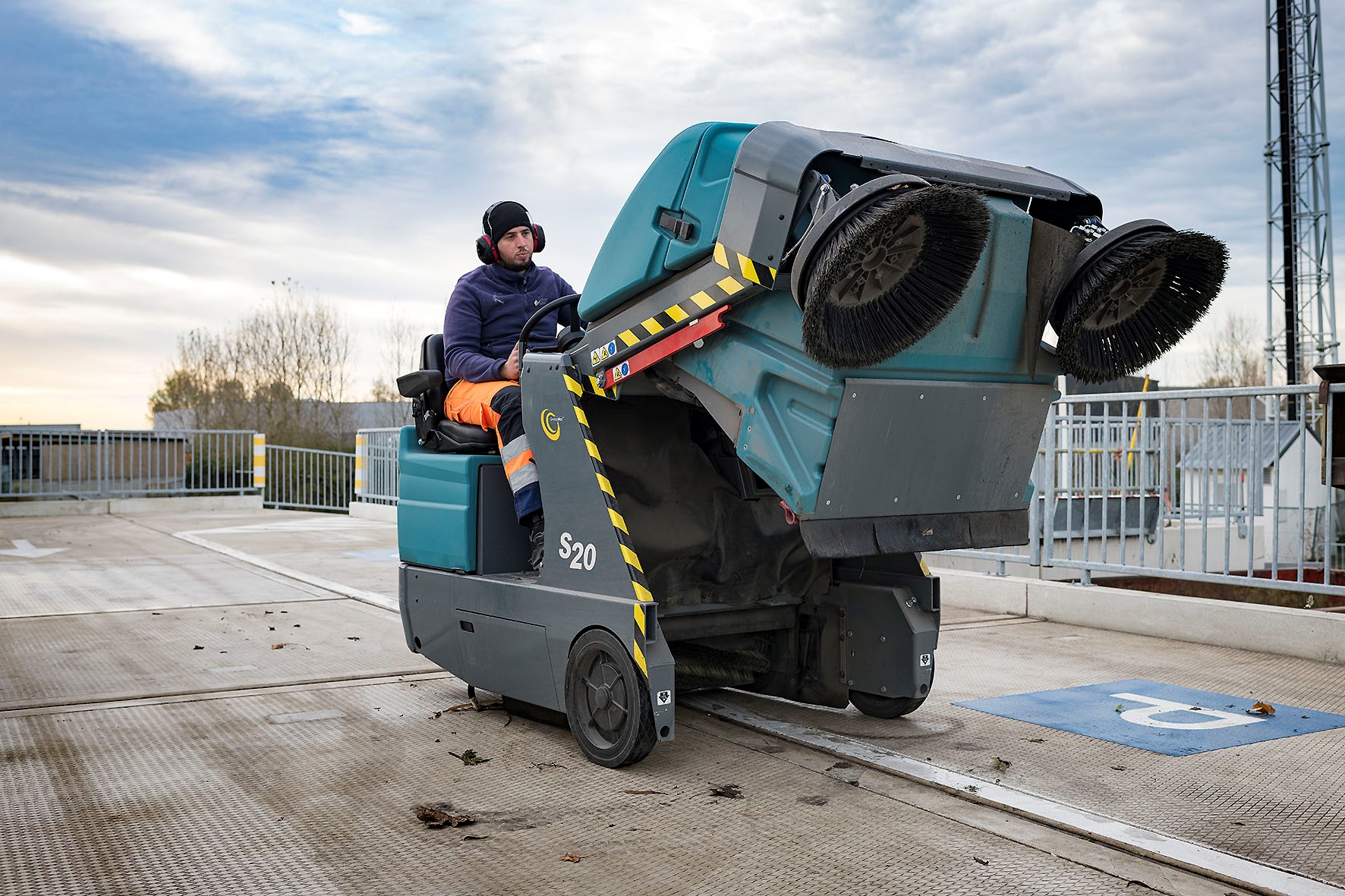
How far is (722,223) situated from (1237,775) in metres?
2.54

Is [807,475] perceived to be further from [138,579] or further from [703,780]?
[138,579]

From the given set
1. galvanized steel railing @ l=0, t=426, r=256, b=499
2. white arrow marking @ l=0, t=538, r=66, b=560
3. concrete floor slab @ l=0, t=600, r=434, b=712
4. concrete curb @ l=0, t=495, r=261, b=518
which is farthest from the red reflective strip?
galvanized steel railing @ l=0, t=426, r=256, b=499

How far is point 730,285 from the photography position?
3.31 meters

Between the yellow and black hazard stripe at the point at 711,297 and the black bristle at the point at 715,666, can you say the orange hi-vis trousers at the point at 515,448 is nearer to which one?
A: the yellow and black hazard stripe at the point at 711,297

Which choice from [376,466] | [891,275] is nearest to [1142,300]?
[891,275]

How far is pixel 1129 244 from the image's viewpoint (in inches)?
131

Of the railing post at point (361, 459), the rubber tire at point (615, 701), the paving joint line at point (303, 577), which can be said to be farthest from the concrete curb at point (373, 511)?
the rubber tire at point (615, 701)

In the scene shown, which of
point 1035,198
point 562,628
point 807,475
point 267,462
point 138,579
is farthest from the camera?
point 267,462

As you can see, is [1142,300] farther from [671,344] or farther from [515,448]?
[515,448]

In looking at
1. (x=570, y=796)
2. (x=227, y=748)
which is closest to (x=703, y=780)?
A: (x=570, y=796)

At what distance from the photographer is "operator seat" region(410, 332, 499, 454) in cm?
458

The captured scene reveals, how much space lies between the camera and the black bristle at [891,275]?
288 centimetres

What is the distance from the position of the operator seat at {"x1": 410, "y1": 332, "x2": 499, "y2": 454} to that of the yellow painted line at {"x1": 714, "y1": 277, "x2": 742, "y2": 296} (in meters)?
1.58

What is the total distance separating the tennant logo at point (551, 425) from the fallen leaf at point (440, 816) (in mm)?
1334
